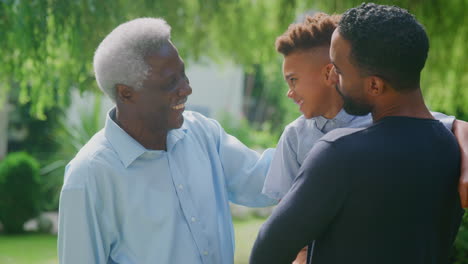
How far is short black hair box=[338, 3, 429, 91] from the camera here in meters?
1.79

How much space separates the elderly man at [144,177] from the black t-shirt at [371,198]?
2.50ft

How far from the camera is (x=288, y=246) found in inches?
72.3

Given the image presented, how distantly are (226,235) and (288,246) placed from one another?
93cm

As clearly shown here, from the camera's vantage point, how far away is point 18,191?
10.8 metres

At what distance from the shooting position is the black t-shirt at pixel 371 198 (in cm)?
177

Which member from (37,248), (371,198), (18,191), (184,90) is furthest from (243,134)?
(371,198)

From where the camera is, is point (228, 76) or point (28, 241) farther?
point (228, 76)

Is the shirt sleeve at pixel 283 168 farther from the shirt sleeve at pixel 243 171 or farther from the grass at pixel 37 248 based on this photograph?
the grass at pixel 37 248

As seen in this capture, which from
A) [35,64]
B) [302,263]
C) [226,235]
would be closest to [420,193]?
[302,263]

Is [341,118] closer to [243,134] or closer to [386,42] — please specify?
[386,42]

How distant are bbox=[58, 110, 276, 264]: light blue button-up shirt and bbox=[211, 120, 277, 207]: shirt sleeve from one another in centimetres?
10

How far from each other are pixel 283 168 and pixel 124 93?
0.77 metres

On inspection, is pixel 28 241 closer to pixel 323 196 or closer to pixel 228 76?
pixel 323 196

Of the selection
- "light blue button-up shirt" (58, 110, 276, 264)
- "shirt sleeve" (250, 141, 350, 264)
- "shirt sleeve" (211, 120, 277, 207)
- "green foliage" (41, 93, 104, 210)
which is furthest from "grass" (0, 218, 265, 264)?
"shirt sleeve" (250, 141, 350, 264)
